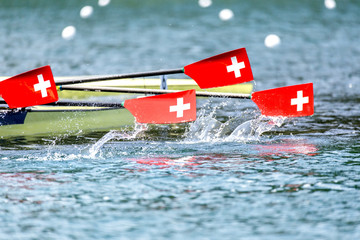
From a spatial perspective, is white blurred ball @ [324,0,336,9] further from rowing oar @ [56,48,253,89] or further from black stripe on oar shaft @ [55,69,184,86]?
black stripe on oar shaft @ [55,69,184,86]

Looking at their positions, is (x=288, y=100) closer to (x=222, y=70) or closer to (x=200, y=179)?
(x=222, y=70)

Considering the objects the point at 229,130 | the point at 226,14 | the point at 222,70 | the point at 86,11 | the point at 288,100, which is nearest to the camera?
the point at 222,70

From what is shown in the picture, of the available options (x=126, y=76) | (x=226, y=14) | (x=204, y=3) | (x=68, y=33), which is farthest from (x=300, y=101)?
(x=204, y=3)

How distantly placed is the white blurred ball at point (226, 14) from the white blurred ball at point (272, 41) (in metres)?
3.89

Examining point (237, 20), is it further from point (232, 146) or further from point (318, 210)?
point (318, 210)

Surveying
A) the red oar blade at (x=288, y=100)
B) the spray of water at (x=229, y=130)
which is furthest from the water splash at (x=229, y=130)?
the red oar blade at (x=288, y=100)

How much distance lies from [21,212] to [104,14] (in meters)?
32.6

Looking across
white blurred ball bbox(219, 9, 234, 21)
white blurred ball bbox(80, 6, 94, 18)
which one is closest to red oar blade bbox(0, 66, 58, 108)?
white blurred ball bbox(219, 9, 234, 21)

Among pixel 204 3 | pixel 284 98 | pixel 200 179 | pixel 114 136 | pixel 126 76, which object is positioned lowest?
pixel 200 179

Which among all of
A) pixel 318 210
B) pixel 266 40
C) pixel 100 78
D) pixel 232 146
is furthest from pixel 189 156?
pixel 266 40

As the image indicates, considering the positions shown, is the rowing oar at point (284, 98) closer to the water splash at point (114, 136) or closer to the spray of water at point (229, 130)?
the spray of water at point (229, 130)

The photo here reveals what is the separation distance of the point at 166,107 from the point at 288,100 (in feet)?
4.89

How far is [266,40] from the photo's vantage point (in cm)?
3095

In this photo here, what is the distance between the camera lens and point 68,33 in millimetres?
34594
